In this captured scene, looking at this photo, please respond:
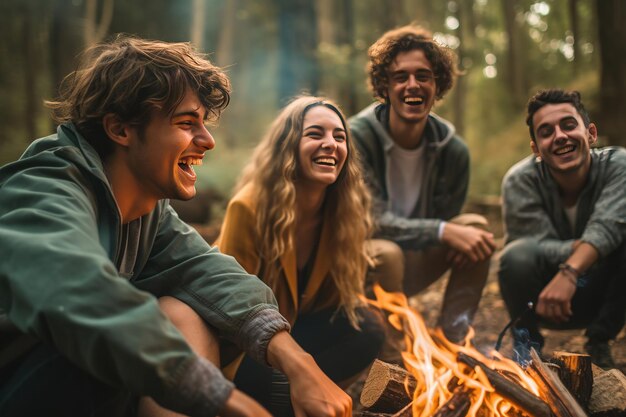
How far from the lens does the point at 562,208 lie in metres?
3.61

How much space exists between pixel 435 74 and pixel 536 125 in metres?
0.93

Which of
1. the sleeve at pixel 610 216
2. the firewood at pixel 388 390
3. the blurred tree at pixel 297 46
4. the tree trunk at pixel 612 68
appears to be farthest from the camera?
the blurred tree at pixel 297 46

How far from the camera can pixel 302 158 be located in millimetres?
3301

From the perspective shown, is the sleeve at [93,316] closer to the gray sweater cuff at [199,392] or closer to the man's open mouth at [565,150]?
the gray sweater cuff at [199,392]

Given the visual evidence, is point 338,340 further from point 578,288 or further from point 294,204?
point 578,288

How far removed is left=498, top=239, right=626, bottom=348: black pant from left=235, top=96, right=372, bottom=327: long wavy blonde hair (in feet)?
3.15

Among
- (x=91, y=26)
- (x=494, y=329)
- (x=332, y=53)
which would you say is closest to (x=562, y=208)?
(x=494, y=329)

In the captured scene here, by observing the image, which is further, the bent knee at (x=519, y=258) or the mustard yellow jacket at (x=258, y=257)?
the bent knee at (x=519, y=258)

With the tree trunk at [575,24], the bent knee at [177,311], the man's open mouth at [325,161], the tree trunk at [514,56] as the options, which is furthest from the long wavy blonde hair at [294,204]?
the tree trunk at [514,56]

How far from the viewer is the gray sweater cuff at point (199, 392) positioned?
147cm

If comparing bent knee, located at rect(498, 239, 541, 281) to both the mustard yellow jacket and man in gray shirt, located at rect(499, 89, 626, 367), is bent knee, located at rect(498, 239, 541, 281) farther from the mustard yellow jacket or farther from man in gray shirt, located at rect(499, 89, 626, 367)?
the mustard yellow jacket

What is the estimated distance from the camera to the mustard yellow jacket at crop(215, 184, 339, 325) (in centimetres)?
319

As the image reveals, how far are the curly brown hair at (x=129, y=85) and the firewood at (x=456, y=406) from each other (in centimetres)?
154

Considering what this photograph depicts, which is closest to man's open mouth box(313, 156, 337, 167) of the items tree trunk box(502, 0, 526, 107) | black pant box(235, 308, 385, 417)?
black pant box(235, 308, 385, 417)
